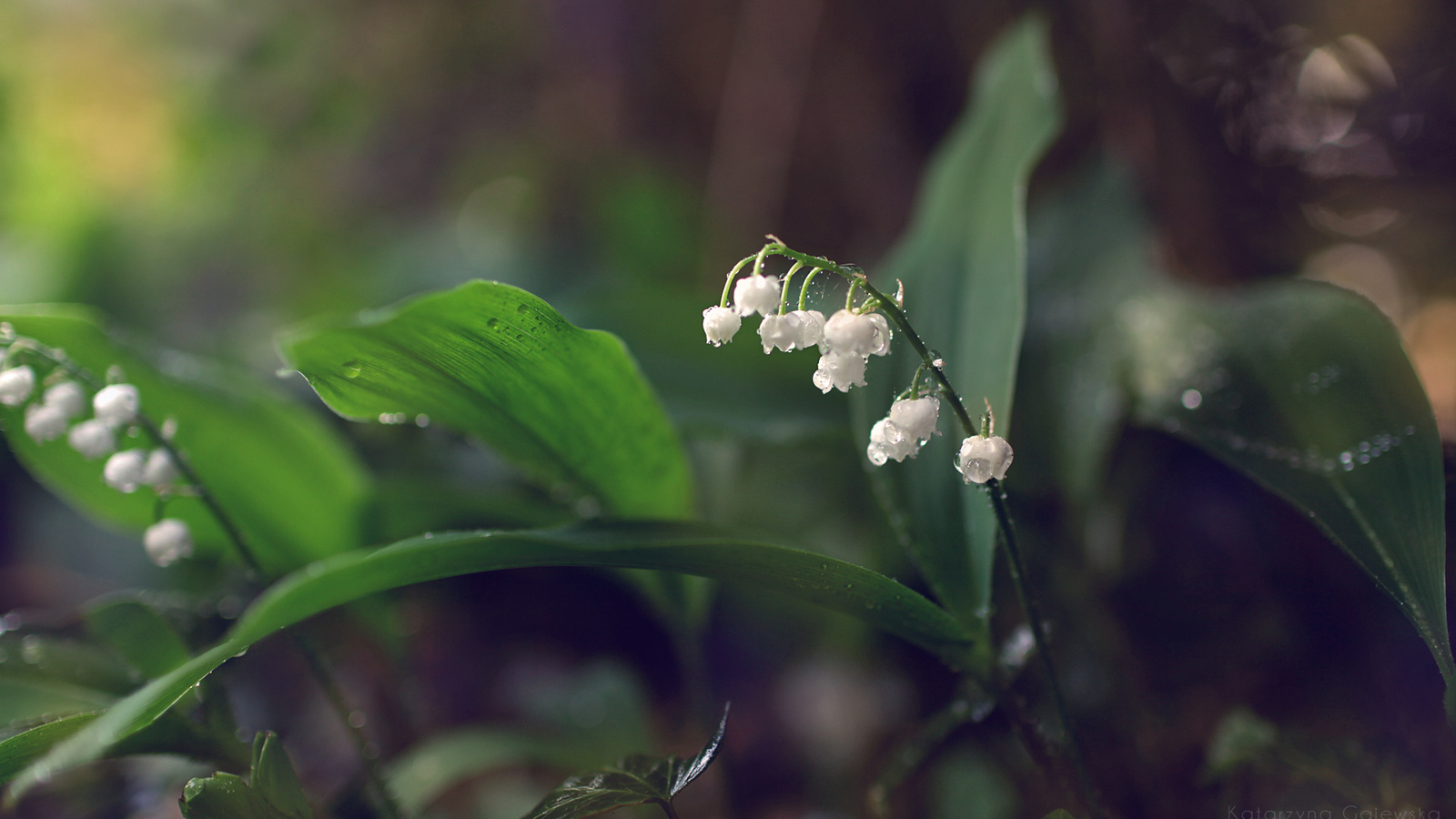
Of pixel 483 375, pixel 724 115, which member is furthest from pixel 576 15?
pixel 483 375

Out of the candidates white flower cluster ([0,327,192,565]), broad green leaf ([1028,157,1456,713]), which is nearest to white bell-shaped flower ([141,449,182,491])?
white flower cluster ([0,327,192,565])

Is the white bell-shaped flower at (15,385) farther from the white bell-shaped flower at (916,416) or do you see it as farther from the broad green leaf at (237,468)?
the white bell-shaped flower at (916,416)

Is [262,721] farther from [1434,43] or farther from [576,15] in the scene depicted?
[1434,43]

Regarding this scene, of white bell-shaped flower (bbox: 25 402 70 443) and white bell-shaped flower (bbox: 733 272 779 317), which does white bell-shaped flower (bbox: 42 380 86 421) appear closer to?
white bell-shaped flower (bbox: 25 402 70 443)

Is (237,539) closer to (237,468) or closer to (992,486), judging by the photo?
(237,468)

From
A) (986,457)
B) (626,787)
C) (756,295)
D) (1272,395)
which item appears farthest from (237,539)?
(1272,395)
